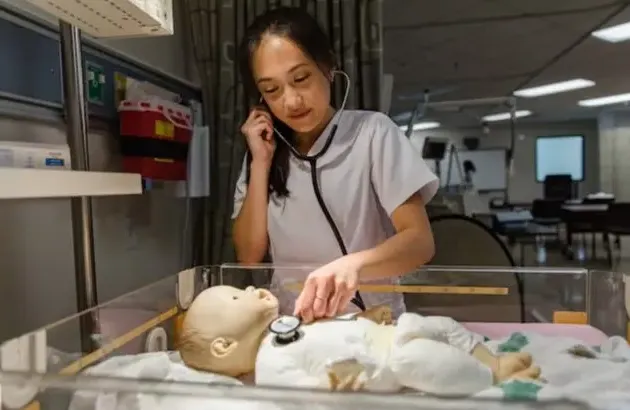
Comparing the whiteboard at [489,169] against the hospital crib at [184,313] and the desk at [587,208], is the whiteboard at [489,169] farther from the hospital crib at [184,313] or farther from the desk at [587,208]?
the hospital crib at [184,313]

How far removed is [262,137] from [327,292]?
0.49m

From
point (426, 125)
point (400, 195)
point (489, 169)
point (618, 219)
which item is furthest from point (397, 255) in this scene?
point (489, 169)

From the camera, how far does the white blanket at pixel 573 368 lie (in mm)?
553

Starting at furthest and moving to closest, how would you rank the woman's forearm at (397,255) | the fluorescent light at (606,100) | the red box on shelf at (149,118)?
the fluorescent light at (606,100)
the red box on shelf at (149,118)
the woman's forearm at (397,255)

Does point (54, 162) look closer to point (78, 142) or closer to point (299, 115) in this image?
point (78, 142)

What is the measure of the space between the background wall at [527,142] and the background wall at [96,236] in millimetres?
8811

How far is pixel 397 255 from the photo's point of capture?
111 cm

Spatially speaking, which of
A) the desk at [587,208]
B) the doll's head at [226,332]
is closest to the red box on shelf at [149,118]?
the doll's head at [226,332]

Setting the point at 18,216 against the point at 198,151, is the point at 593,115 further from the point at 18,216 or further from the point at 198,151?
the point at 18,216

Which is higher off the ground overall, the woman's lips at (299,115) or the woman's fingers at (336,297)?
the woman's lips at (299,115)

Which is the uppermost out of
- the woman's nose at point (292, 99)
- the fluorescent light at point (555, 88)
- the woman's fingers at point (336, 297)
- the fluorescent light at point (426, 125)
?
the fluorescent light at point (555, 88)

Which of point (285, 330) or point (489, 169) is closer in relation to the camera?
point (285, 330)

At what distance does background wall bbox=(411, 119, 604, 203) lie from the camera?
1035 cm

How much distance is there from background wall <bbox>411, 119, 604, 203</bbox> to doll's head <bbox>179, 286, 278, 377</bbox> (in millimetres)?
9701
